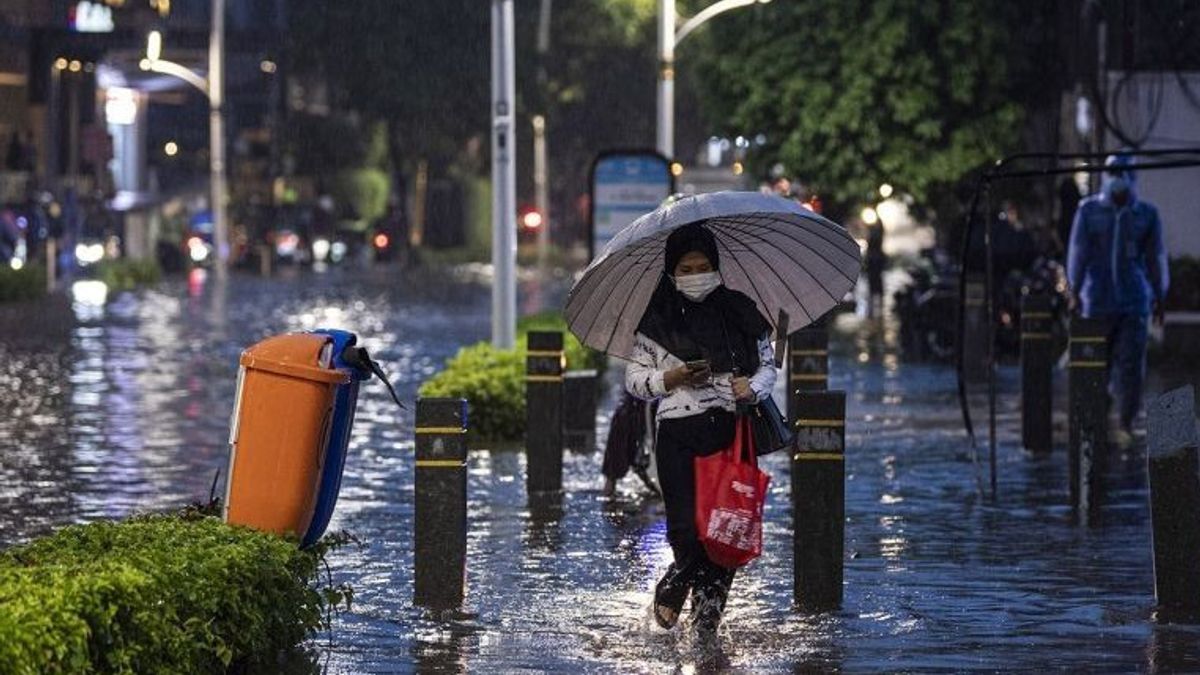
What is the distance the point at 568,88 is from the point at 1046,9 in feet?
166

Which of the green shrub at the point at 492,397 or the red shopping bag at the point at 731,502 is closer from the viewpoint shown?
the red shopping bag at the point at 731,502

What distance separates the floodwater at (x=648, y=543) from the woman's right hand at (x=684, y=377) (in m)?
1.01

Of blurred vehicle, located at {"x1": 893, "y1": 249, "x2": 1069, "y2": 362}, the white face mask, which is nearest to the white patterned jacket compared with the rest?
the white face mask

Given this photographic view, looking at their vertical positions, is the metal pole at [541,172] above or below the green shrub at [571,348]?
above

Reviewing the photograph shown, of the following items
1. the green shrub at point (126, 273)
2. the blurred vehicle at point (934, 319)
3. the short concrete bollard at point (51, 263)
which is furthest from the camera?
the green shrub at point (126, 273)

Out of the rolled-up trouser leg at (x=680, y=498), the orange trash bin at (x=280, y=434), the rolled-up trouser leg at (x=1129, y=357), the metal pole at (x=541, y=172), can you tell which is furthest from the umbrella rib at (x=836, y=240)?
the metal pole at (x=541, y=172)

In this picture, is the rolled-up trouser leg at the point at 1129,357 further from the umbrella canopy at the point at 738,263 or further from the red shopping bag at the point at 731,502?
the red shopping bag at the point at 731,502

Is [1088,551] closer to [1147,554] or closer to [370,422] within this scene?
[1147,554]

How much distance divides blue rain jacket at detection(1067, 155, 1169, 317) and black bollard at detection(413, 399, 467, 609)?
8.59m

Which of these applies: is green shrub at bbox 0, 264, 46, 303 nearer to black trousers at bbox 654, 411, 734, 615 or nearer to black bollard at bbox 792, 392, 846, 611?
black bollard at bbox 792, 392, 846, 611

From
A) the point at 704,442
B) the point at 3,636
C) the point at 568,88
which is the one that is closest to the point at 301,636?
the point at 704,442

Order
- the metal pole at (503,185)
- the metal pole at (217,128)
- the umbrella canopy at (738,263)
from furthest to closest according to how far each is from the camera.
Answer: the metal pole at (217,128)
the metal pole at (503,185)
the umbrella canopy at (738,263)

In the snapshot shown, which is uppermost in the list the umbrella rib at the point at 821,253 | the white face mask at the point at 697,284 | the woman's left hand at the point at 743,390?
the umbrella rib at the point at 821,253

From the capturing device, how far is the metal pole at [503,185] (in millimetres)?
22281
